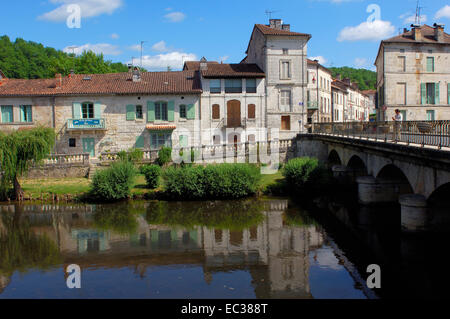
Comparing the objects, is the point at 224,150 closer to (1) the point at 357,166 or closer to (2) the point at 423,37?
(1) the point at 357,166

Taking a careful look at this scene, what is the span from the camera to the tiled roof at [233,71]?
34.2m

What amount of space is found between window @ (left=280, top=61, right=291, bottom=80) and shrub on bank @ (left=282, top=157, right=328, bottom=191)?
11876 mm

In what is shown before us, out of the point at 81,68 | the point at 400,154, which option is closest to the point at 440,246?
the point at 400,154

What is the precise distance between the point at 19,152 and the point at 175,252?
13.8m

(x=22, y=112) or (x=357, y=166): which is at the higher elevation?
(x=22, y=112)

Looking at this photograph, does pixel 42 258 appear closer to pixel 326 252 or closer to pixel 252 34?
pixel 326 252

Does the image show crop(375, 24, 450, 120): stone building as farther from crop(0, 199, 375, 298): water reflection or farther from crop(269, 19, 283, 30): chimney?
crop(0, 199, 375, 298): water reflection

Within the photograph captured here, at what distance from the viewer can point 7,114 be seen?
33.4 m

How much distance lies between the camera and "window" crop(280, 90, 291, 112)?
115ft

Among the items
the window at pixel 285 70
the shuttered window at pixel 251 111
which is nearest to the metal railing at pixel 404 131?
the window at pixel 285 70

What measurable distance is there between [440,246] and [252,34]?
29.6 metres

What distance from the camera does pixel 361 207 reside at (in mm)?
20891

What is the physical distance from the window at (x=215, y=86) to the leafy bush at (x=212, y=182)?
38.7 ft

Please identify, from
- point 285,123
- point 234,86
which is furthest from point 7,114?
point 285,123
